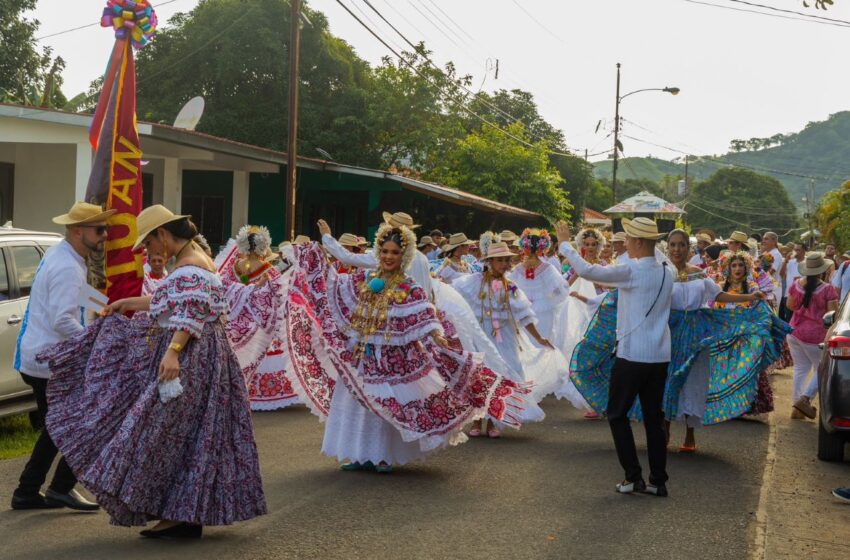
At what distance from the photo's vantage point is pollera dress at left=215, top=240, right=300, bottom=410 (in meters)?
11.1

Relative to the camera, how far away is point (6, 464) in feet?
25.6

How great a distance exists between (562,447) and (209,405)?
450 centimetres

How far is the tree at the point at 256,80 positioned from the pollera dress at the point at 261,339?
94.4ft

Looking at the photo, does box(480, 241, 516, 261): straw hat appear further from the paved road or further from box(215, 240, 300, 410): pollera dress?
box(215, 240, 300, 410): pollera dress

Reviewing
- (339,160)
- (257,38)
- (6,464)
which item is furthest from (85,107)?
(6,464)

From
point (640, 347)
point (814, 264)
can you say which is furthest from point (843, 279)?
point (640, 347)

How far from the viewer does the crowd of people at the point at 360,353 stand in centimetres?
564

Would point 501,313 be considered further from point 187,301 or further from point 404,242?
point 187,301

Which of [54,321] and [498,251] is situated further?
[498,251]

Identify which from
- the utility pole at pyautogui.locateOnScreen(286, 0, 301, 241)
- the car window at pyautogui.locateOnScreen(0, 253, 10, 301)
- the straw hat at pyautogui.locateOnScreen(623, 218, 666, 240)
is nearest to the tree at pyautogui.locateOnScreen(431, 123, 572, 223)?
the utility pole at pyautogui.locateOnScreen(286, 0, 301, 241)

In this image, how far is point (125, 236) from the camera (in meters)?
6.99

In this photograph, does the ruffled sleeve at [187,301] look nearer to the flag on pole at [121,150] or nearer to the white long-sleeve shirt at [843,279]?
the flag on pole at [121,150]

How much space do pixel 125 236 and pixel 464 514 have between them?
290 cm

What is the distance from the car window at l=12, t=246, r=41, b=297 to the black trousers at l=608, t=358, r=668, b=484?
5044 millimetres
